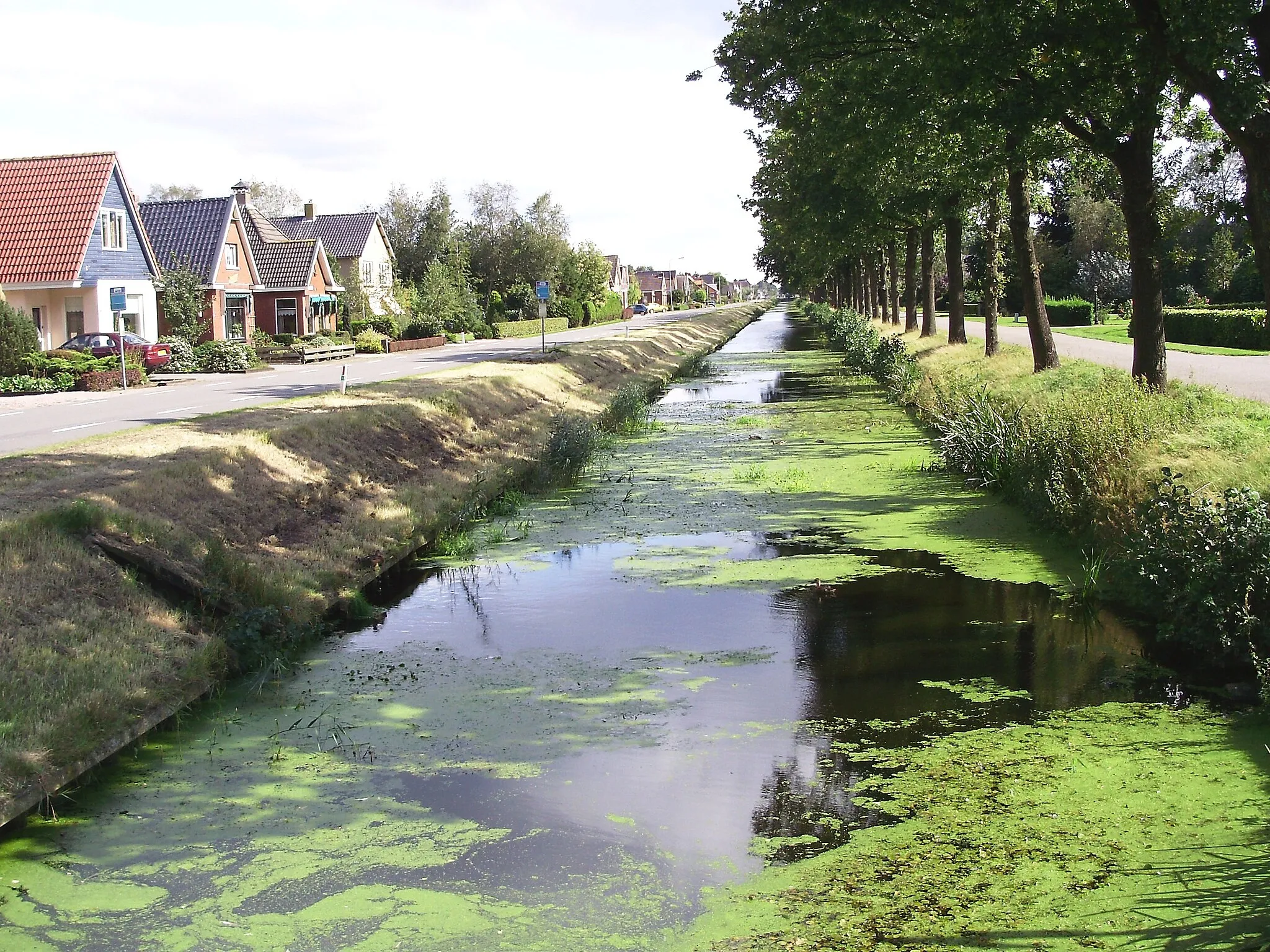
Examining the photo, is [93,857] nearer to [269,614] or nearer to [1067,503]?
[269,614]

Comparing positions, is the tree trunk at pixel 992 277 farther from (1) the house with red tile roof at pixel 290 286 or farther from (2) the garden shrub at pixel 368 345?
(1) the house with red tile roof at pixel 290 286

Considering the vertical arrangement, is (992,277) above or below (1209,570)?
above

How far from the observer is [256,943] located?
5.34 m

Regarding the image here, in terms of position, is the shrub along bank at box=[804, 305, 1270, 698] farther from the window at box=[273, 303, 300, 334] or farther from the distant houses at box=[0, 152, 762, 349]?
the window at box=[273, 303, 300, 334]

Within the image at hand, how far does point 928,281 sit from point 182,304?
28.2 metres

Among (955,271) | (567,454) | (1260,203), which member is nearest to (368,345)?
(955,271)

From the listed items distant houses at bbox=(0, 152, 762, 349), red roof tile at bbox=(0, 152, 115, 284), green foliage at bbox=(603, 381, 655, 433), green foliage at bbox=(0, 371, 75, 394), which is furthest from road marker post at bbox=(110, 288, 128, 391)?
green foliage at bbox=(603, 381, 655, 433)

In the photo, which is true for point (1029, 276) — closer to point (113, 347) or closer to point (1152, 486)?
point (1152, 486)

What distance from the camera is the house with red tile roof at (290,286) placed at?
205 ft

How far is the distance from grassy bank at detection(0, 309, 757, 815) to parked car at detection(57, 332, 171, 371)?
1618 cm

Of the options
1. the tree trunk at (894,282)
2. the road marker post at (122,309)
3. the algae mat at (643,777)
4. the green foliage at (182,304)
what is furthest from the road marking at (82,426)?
the tree trunk at (894,282)

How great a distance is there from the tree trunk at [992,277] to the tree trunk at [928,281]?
6.59 metres

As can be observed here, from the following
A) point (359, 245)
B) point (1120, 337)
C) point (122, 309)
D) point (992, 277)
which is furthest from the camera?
point (359, 245)

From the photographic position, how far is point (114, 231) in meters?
42.2
